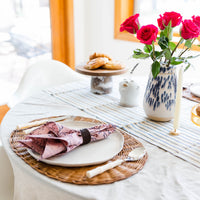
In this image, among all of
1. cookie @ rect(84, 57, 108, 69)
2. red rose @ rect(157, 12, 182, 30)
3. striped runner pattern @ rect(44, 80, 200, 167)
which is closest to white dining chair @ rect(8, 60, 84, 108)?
striped runner pattern @ rect(44, 80, 200, 167)

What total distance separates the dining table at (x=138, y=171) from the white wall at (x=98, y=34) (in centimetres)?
138

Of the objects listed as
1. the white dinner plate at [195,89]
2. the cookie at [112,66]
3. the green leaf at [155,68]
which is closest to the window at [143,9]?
the white dinner plate at [195,89]

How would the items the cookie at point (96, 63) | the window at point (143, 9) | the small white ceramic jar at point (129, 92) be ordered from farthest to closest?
the window at point (143, 9)
the cookie at point (96, 63)
the small white ceramic jar at point (129, 92)

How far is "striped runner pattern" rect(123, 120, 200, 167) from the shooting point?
2.79 ft

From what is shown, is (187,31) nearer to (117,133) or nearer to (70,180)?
(117,133)

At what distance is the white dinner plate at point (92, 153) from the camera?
739 mm

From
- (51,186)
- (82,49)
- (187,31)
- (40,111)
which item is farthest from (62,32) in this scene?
(51,186)

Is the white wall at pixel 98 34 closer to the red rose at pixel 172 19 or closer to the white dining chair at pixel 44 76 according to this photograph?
the white dining chair at pixel 44 76

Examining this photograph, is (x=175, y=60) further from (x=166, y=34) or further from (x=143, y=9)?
(x=143, y=9)

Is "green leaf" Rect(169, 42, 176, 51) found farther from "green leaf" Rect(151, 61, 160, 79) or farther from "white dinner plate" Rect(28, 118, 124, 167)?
"white dinner plate" Rect(28, 118, 124, 167)

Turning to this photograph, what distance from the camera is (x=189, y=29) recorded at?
91 cm

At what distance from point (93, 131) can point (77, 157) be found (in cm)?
12

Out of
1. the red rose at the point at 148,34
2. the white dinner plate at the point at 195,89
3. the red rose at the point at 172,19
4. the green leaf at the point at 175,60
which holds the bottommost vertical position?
the white dinner plate at the point at 195,89

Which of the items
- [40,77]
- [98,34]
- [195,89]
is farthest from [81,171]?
[98,34]
